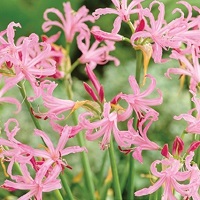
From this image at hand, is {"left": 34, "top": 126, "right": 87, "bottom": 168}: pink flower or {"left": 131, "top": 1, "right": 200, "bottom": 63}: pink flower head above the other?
{"left": 131, "top": 1, "right": 200, "bottom": 63}: pink flower head

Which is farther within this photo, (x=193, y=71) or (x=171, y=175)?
(x=193, y=71)

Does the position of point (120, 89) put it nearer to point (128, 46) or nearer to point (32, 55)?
point (128, 46)

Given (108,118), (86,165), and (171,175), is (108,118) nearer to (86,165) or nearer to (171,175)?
(171,175)

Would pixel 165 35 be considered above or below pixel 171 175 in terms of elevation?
above

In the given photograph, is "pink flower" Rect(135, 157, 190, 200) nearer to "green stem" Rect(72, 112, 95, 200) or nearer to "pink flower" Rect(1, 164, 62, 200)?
"pink flower" Rect(1, 164, 62, 200)

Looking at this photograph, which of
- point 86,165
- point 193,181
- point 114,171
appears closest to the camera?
point 193,181

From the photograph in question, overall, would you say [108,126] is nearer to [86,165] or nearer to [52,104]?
[52,104]

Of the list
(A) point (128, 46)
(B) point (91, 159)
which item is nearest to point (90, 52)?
(B) point (91, 159)

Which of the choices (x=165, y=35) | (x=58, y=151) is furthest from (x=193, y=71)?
(x=58, y=151)

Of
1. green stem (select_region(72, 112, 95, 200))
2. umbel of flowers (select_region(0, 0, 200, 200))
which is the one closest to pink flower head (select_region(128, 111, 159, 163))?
umbel of flowers (select_region(0, 0, 200, 200))

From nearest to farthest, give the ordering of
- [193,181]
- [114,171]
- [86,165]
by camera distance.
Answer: [193,181]
[114,171]
[86,165]

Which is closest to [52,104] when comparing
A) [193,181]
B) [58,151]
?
[58,151]
